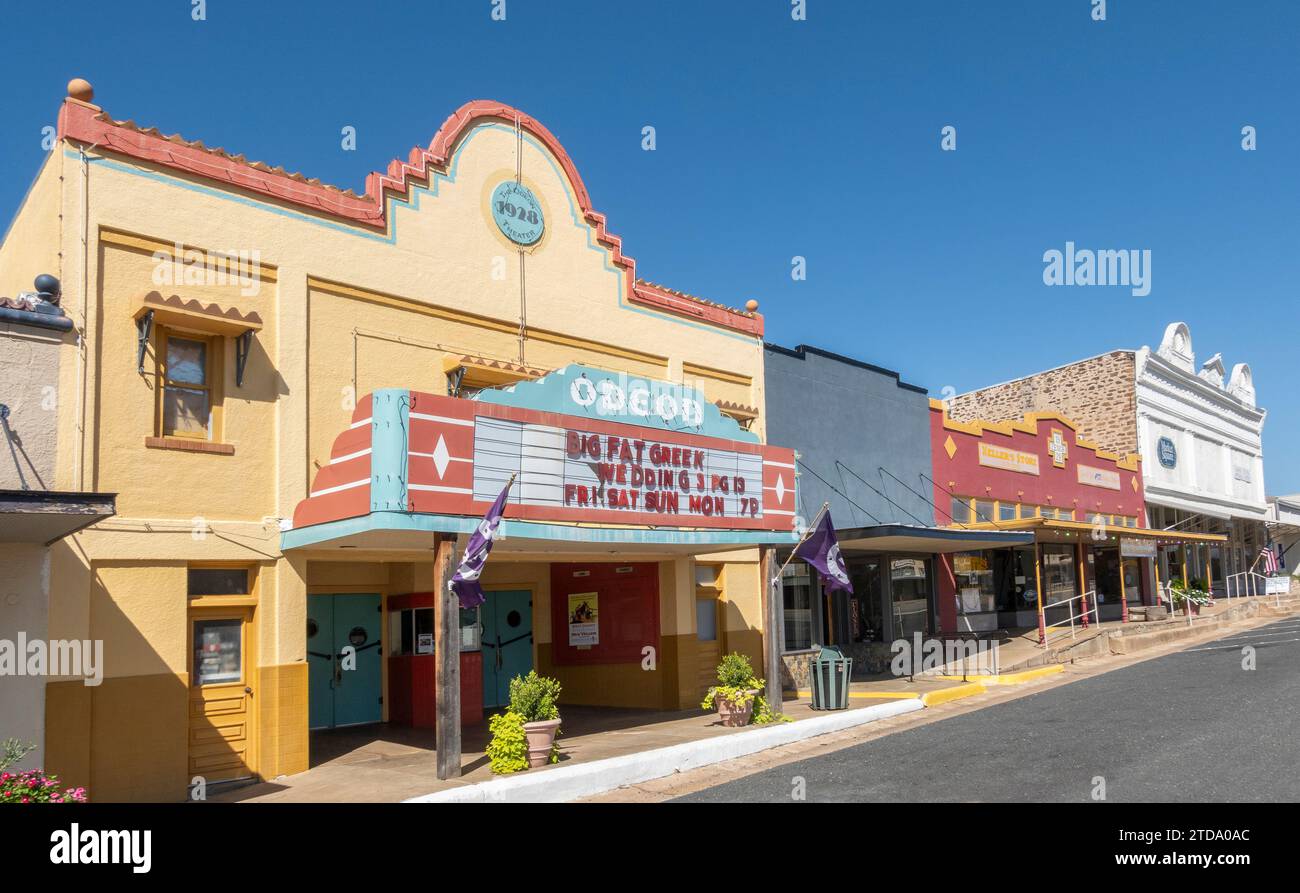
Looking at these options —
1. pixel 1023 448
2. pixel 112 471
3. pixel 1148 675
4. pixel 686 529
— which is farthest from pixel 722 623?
pixel 1023 448

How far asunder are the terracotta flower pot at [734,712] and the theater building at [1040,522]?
1119 cm

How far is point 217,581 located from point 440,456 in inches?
134

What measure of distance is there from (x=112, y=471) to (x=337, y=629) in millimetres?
6340

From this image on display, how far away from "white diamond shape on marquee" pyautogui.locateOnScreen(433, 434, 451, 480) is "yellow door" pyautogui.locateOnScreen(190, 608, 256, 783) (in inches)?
131

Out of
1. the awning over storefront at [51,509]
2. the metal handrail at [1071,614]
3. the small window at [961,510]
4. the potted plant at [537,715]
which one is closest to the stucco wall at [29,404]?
the awning over storefront at [51,509]

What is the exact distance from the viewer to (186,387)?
1302 cm

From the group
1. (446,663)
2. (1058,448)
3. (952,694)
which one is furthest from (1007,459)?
(446,663)

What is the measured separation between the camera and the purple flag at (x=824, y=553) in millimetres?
17438

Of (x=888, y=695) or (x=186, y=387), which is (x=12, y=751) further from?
(x=888, y=695)

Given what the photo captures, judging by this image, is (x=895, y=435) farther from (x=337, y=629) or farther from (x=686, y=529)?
(x=337, y=629)

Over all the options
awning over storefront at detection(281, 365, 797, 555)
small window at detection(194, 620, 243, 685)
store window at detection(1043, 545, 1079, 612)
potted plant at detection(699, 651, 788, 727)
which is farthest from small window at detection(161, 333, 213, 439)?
store window at detection(1043, 545, 1079, 612)

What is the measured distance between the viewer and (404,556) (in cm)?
A: 1575

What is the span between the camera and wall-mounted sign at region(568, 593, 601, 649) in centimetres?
2005
